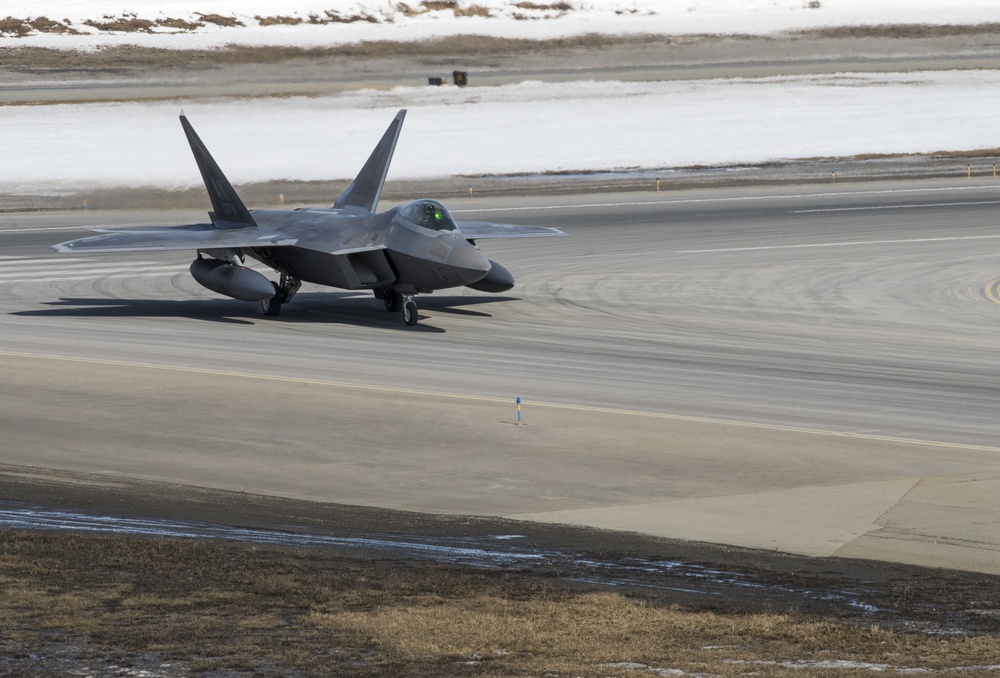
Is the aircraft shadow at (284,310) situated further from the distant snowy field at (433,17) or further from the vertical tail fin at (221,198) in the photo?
the distant snowy field at (433,17)

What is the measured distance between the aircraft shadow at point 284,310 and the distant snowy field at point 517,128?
67.1ft

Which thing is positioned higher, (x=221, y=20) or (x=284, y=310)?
(x=221, y=20)

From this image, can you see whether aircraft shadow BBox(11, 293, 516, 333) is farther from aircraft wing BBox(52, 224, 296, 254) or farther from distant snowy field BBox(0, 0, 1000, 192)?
distant snowy field BBox(0, 0, 1000, 192)

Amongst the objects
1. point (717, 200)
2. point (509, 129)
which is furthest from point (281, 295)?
point (509, 129)

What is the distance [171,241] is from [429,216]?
19.6 ft

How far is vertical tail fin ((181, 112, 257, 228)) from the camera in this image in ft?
107

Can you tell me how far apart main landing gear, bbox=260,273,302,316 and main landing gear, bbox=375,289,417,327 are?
210 cm

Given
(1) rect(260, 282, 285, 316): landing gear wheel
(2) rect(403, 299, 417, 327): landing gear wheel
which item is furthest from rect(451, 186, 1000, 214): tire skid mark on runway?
(2) rect(403, 299, 417, 327): landing gear wheel

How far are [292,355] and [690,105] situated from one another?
54.9 metres

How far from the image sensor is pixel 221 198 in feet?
108

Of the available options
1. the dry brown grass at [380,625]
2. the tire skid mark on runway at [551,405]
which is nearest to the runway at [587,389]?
the tire skid mark on runway at [551,405]

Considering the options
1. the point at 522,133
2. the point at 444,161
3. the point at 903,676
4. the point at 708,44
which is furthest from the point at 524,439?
the point at 708,44

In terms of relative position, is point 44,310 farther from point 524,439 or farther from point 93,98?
point 93,98

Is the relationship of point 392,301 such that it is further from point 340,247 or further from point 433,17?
point 433,17
